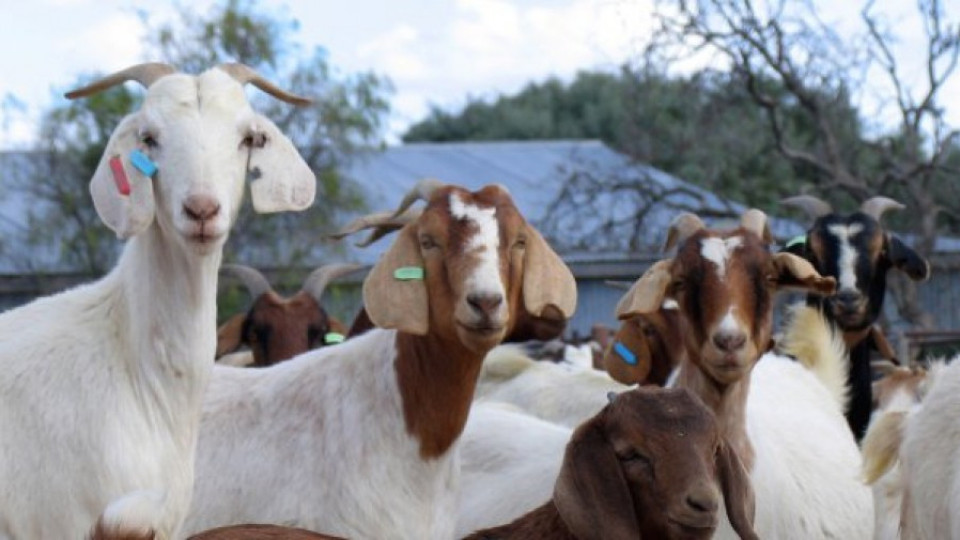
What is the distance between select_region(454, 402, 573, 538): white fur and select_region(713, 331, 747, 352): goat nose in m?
0.80

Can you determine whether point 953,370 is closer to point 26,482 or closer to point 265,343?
point 26,482

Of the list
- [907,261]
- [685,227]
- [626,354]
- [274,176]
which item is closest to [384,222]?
[685,227]

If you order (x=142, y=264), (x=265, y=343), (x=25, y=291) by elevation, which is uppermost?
(x=142, y=264)

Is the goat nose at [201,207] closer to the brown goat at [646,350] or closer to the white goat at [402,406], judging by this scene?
the white goat at [402,406]

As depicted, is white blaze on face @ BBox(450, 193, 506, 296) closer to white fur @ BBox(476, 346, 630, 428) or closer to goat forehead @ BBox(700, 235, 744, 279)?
goat forehead @ BBox(700, 235, 744, 279)

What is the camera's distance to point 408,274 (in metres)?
6.91

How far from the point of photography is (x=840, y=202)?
2595 centimetres

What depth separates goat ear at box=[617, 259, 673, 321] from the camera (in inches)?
290

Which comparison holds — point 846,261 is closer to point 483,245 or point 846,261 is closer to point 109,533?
point 483,245

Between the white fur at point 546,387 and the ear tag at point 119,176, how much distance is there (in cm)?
411

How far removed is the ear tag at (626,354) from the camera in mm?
8977

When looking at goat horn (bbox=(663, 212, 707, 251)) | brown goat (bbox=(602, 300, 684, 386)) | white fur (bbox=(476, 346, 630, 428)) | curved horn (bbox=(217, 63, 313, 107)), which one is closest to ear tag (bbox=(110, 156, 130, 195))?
curved horn (bbox=(217, 63, 313, 107))

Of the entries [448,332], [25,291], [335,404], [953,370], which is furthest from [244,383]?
[25,291]

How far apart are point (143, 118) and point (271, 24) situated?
20754mm
